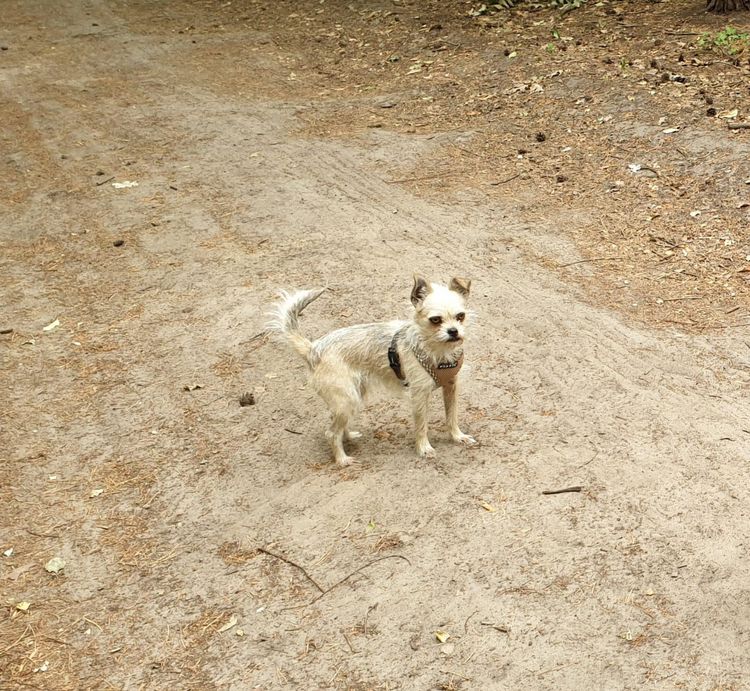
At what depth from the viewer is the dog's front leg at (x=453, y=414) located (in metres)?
5.89

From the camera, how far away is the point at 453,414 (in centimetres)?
599

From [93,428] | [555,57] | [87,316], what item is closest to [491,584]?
[93,428]

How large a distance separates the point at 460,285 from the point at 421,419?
36.4 inches

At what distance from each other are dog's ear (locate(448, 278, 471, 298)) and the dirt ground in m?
1.13

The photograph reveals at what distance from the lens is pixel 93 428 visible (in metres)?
6.73

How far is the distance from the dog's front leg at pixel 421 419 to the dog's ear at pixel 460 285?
2.23ft

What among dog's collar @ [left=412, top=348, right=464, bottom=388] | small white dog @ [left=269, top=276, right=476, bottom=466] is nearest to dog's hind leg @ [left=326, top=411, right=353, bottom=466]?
small white dog @ [left=269, top=276, right=476, bottom=466]

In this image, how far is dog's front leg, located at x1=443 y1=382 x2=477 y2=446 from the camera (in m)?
5.89

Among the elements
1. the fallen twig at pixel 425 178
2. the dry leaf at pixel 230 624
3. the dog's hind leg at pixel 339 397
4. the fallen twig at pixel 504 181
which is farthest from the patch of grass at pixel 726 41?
the dry leaf at pixel 230 624

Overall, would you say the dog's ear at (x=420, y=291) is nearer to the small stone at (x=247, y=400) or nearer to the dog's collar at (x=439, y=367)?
the dog's collar at (x=439, y=367)

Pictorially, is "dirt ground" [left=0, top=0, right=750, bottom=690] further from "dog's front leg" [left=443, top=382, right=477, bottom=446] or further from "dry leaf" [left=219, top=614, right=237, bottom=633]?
"dog's front leg" [left=443, top=382, right=477, bottom=446]

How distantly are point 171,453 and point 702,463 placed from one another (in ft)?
11.7

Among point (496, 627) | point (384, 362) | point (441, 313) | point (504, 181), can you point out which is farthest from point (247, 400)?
point (504, 181)

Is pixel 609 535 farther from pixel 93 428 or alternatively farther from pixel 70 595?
pixel 93 428
